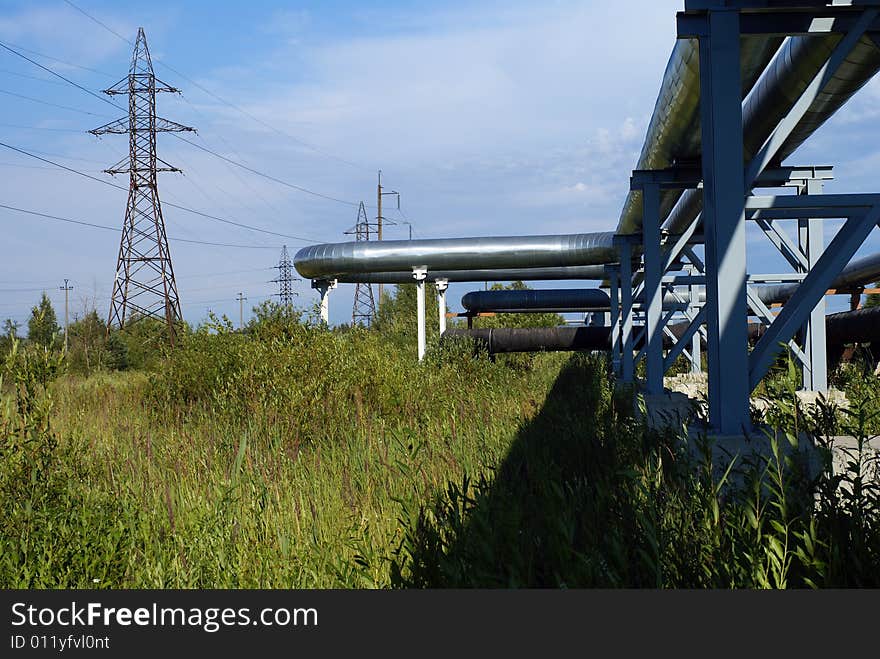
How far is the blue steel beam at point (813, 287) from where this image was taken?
16.3 feet

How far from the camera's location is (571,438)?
6605 millimetres

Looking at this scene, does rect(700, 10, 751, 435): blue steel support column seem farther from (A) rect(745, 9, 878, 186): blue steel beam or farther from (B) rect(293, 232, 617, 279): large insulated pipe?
(B) rect(293, 232, 617, 279): large insulated pipe

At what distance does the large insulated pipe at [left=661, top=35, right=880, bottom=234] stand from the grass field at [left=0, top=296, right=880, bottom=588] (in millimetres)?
2603

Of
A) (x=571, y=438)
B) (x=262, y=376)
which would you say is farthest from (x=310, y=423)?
(x=571, y=438)

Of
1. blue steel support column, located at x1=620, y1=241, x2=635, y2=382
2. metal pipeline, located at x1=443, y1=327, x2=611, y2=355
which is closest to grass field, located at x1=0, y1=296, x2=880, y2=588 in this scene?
blue steel support column, located at x1=620, y1=241, x2=635, y2=382

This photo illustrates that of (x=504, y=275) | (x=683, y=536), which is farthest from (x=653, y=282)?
(x=504, y=275)

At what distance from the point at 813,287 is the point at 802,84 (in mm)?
2006

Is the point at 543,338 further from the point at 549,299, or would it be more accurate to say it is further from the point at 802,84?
the point at 802,84

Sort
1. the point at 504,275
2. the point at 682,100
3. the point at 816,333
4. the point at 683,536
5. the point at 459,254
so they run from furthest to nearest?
the point at 504,275, the point at 459,254, the point at 816,333, the point at 682,100, the point at 683,536

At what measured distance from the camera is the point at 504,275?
804 inches

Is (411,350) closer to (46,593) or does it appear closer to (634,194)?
(634,194)

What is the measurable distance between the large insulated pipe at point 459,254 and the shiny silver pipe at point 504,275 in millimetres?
1220

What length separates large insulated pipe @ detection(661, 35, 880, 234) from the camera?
5559 millimetres

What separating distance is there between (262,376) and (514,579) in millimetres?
7399
